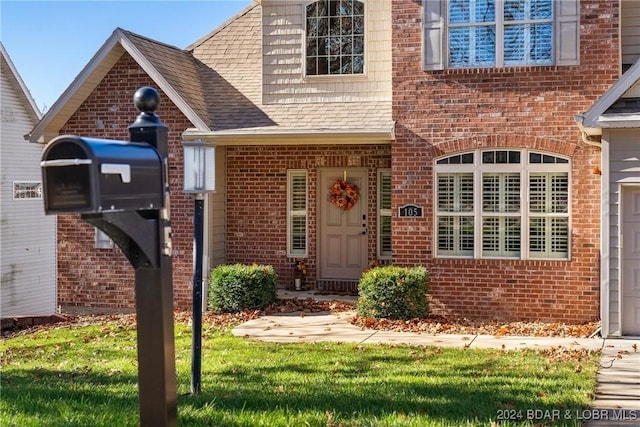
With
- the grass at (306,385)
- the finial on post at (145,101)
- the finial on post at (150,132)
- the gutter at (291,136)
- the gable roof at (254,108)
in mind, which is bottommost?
the grass at (306,385)

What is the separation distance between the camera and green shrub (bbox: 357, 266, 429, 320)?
36.4ft

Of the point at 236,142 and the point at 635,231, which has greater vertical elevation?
the point at 236,142

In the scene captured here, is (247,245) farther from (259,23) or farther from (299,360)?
(299,360)

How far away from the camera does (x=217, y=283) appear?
12.4 metres

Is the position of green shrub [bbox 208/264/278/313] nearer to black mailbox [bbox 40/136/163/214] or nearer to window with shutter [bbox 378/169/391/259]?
window with shutter [bbox 378/169/391/259]

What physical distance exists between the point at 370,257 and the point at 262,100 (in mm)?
3669

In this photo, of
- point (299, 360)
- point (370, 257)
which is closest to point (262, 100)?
point (370, 257)

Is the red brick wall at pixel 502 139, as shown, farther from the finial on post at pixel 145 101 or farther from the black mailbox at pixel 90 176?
the black mailbox at pixel 90 176

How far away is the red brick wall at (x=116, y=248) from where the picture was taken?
13.2 meters

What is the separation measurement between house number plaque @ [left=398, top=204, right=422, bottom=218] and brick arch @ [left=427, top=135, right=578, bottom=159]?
0.87 m

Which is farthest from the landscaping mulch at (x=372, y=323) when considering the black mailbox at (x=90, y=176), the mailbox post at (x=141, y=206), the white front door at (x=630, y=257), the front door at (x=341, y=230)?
the black mailbox at (x=90, y=176)

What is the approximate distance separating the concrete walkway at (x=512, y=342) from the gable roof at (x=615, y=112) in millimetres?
2972

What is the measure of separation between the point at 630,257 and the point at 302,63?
680 cm

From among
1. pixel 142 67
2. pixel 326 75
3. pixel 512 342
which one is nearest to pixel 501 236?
pixel 512 342
